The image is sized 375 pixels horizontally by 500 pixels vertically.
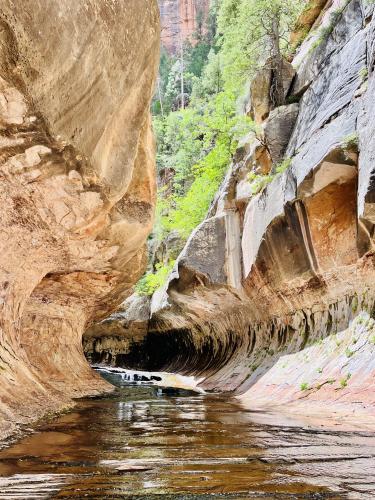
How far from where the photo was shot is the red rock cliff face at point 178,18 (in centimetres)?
5575

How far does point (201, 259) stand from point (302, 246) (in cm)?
459

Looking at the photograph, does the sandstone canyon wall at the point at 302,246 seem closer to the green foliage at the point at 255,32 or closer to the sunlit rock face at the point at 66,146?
the green foliage at the point at 255,32

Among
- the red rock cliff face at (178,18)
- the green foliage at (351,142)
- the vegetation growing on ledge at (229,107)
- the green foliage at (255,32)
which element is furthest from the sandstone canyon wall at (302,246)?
the red rock cliff face at (178,18)

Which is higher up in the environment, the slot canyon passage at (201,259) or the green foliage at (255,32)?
the green foliage at (255,32)

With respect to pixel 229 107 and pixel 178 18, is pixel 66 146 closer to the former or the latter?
pixel 229 107

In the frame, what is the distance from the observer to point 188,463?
3207 mm

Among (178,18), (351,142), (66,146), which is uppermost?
(178,18)

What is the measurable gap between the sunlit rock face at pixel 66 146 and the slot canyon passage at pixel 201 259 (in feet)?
0.10

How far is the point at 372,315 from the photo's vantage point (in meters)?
8.60

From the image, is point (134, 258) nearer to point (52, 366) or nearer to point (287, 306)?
point (52, 366)

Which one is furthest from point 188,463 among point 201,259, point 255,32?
point 255,32

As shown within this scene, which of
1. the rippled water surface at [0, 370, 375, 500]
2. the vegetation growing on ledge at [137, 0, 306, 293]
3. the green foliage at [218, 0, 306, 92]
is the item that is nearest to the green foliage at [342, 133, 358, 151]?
the vegetation growing on ledge at [137, 0, 306, 293]

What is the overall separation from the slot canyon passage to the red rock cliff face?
4058cm

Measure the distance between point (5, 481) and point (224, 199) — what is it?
523 inches
